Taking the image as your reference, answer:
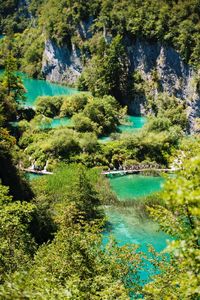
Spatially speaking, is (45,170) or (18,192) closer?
(18,192)

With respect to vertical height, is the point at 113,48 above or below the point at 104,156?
above

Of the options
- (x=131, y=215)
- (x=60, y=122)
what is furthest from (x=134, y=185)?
(x=60, y=122)

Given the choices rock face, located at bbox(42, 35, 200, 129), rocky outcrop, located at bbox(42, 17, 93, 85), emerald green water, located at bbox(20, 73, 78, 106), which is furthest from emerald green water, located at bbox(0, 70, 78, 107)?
rock face, located at bbox(42, 35, 200, 129)

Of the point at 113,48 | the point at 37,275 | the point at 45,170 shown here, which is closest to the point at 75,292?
the point at 37,275

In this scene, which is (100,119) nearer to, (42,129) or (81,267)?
(42,129)

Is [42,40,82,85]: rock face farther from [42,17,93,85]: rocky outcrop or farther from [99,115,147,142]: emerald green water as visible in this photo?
[99,115,147,142]: emerald green water
